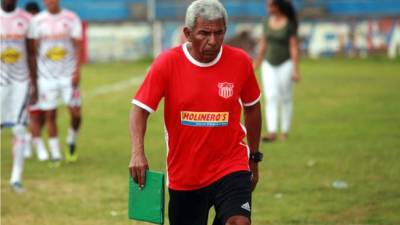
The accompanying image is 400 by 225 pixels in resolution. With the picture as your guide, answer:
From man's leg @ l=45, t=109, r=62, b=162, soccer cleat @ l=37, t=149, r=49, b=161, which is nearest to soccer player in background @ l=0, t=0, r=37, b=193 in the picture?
man's leg @ l=45, t=109, r=62, b=162

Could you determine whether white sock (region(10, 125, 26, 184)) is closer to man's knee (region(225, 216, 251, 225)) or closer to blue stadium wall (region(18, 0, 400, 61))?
man's knee (region(225, 216, 251, 225))

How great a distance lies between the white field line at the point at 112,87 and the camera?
27.8 m

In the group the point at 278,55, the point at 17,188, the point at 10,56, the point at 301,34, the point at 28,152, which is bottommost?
the point at 301,34

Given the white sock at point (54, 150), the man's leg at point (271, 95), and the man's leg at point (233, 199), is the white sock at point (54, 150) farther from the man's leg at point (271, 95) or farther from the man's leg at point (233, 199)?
the man's leg at point (233, 199)

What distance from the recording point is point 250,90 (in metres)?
7.68

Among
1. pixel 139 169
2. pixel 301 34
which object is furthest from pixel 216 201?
pixel 301 34

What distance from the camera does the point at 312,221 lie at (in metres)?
11.0

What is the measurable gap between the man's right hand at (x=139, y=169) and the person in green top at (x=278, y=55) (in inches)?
405

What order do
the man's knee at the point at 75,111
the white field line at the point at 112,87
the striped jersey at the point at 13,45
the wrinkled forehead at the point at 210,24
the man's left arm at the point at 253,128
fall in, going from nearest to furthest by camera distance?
the wrinkled forehead at the point at 210,24 < the man's left arm at the point at 253,128 < the striped jersey at the point at 13,45 < the man's knee at the point at 75,111 < the white field line at the point at 112,87

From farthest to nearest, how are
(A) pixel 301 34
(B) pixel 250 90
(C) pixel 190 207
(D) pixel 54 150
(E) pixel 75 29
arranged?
1. (A) pixel 301 34
2. (D) pixel 54 150
3. (E) pixel 75 29
4. (B) pixel 250 90
5. (C) pixel 190 207

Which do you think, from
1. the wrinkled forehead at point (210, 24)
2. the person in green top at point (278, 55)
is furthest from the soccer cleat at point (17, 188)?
the wrinkled forehead at point (210, 24)

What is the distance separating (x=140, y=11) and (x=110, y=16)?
4.31 feet

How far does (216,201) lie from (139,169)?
0.64 meters

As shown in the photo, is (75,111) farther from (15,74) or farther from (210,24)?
(210,24)
